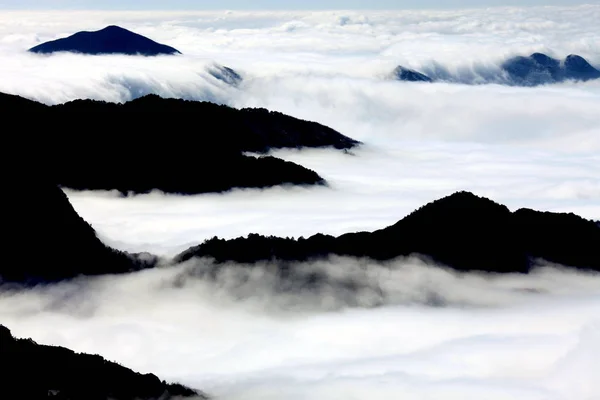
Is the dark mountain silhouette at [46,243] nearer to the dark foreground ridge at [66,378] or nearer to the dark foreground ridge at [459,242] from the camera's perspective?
the dark foreground ridge at [459,242]

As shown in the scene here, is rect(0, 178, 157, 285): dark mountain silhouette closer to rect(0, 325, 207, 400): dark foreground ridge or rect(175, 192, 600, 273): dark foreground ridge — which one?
rect(175, 192, 600, 273): dark foreground ridge

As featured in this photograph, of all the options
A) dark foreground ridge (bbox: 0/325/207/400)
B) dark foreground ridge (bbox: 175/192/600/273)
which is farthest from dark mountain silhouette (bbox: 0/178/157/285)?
dark foreground ridge (bbox: 0/325/207/400)

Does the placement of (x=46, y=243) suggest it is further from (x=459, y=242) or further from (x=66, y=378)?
(x=459, y=242)

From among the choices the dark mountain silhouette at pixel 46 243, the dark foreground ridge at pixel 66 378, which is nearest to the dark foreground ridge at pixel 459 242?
the dark mountain silhouette at pixel 46 243

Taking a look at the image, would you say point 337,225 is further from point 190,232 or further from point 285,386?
point 285,386

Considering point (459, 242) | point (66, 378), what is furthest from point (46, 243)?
point (459, 242)

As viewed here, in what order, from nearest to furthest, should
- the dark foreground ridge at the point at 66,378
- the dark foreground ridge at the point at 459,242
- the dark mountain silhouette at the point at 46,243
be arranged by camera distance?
the dark foreground ridge at the point at 66,378, the dark mountain silhouette at the point at 46,243, the dark foreground ridge at the point at 459,242
